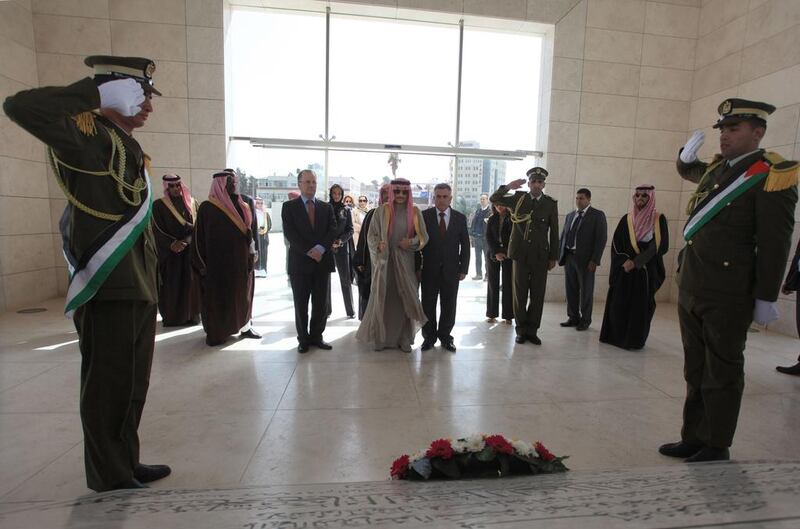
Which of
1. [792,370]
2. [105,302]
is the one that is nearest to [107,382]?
[105,302]

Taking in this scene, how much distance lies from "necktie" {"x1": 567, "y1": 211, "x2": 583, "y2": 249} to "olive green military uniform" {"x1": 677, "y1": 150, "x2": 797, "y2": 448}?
2.81m

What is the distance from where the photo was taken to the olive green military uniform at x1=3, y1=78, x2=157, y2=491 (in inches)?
64.4

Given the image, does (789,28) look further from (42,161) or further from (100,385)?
(42,161)

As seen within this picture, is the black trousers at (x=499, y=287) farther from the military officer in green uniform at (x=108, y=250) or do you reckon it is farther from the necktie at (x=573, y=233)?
the military officer in green uniform at (x=108, y=250)

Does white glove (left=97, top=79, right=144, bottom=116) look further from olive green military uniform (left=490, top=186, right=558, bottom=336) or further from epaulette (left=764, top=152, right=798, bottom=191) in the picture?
olive green military uniform (left=490, top=186, right=558, bottom=336)

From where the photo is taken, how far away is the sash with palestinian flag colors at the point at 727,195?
1975 millimetres

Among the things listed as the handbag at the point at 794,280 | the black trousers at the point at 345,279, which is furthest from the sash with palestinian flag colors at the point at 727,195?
the black trousers at the point at 345,279

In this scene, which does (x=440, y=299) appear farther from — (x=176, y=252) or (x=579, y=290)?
(x=176, y=252)

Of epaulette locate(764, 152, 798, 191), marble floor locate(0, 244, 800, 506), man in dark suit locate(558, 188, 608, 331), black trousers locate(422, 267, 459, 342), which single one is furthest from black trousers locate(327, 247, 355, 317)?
epaulette locate(764, 152, 798, 191)

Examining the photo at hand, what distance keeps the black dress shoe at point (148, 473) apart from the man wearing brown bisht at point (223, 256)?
2178mm

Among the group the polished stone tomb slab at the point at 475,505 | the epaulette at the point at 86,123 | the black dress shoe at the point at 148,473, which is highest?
the epaulette at the point at 86,123

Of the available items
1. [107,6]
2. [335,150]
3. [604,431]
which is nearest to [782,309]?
[604,431]

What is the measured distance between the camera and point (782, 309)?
17.3 ft

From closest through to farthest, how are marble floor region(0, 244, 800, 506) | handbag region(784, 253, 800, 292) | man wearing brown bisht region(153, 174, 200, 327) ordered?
marble floor region(0, 244, 800, 506) < handbag region(784, 253, 800, 292) < man wearing brown bisht region(153, 174, 200, 327)
